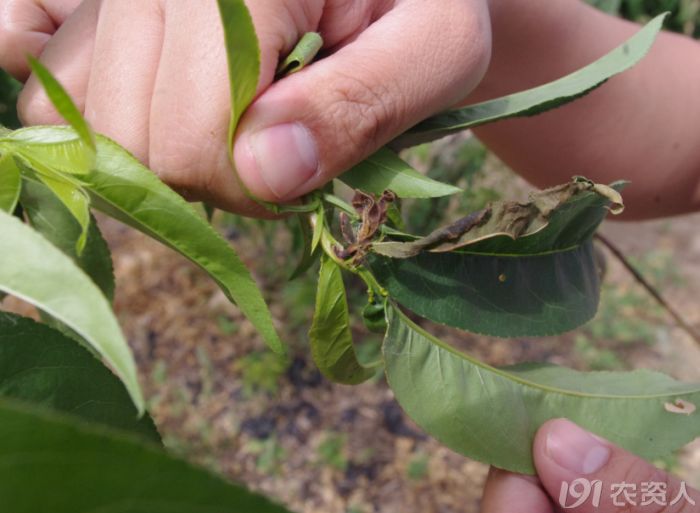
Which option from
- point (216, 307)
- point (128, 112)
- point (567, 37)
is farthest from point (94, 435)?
point (216, 307)

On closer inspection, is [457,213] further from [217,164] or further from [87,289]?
[87,289]

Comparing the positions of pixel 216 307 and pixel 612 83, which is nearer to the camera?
pixel 612 83

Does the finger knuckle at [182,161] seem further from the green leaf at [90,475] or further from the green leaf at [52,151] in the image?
the green leaf at [90,475]

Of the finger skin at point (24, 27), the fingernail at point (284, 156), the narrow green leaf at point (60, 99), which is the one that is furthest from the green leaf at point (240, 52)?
the finger skin at point (24, 27)

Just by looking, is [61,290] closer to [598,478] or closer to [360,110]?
[360,110]

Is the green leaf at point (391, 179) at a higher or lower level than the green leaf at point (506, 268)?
higher

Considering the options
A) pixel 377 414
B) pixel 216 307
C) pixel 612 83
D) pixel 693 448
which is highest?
pixel 612 83

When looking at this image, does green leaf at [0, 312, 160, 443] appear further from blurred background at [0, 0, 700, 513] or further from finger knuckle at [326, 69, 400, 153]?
blurred background at [0, 0, 700, 513]

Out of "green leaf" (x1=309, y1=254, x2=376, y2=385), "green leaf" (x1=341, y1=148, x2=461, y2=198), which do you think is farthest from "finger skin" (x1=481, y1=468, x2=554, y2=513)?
"green leaf" (x1=341, y1=148, x2=461, y2=198)
